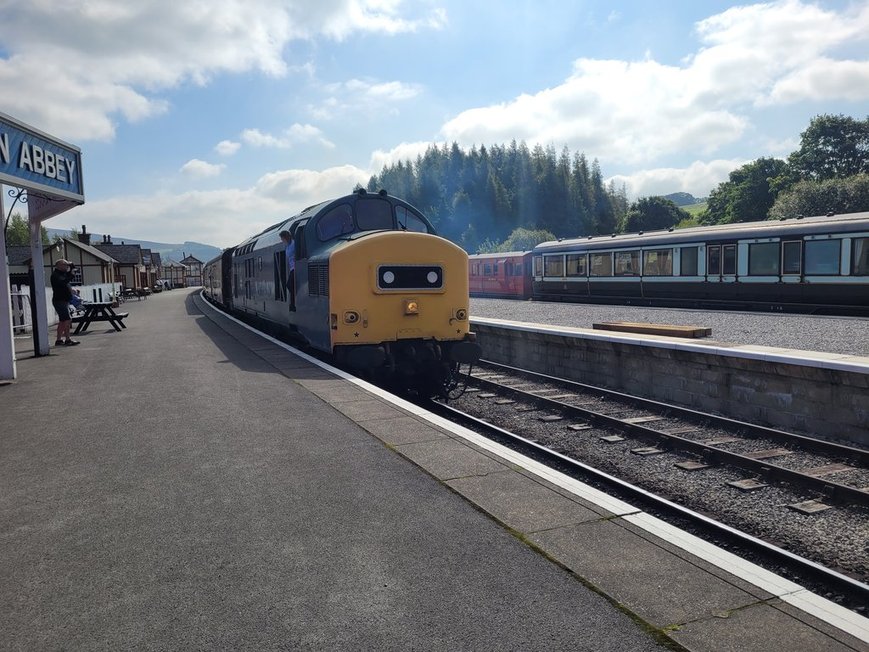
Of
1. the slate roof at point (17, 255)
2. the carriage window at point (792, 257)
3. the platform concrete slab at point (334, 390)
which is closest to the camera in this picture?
the platform concrete slab at point (334, 390)

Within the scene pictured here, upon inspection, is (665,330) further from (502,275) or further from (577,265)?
(502,275)

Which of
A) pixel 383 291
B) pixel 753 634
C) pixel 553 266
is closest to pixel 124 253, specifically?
pixel 553 266

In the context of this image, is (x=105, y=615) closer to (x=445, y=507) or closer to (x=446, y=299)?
(x=445, y=507)

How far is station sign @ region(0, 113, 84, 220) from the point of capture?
10242mm

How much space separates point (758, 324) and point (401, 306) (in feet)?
37.4

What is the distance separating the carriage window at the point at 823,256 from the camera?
1888 centimetres

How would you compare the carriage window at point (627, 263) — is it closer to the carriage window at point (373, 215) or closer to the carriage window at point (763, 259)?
the carriage window at point (763, 259)

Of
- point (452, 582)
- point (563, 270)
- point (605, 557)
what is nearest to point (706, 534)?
point (605, 557)

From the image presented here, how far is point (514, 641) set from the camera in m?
3.01

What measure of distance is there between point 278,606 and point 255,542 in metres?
0.84

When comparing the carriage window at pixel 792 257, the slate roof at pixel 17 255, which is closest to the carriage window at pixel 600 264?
the carriage window at pixel 792 257

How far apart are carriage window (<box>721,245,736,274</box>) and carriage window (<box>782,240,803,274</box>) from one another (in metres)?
1.82

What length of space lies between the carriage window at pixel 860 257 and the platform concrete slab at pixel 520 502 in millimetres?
17614

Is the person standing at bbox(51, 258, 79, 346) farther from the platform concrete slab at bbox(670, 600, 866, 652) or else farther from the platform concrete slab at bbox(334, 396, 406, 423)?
Answer: the platform concrete slab at bbox(670, 600, 866, 652)
